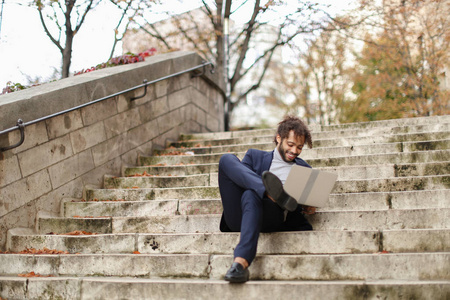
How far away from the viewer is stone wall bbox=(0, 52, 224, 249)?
4.28 m

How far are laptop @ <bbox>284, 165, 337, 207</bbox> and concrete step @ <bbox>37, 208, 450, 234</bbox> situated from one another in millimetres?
555

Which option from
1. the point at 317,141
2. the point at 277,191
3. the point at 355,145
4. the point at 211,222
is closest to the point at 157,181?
the point at 211,222

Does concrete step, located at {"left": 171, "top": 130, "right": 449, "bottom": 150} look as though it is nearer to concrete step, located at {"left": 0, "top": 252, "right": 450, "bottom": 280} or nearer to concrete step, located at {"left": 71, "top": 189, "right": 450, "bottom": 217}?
concrete step, located at {"left": 71, "top": 189, "right": 450, "bottom": 217}

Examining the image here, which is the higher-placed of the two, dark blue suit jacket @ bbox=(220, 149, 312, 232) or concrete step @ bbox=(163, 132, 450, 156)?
concrete step @ bbox=(163, 132, 450, 156)

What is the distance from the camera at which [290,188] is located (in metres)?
3.28

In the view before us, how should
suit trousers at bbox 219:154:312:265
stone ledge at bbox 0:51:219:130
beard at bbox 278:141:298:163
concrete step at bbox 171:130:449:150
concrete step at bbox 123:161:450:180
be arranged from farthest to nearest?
concrete step at bbox 171:130:449:150 → concrete step at bbox 123:161:450:180 → stone ledge at bbox 0:51:219:130 → beard at bbox 278:141:298:163 → suit trousers at bbox 219:154:312:265

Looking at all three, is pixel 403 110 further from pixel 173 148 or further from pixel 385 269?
pixel 385 269

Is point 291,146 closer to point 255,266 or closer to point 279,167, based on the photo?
point 279,167

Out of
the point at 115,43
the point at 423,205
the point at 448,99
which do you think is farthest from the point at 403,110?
the point at 423,205

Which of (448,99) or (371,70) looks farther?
(371,70)

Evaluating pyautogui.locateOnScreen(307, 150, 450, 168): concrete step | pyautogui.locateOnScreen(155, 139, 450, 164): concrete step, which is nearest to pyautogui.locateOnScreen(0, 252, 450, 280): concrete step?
pyautogui.locateOnScreen(307, 150, 450, 168): concrete step

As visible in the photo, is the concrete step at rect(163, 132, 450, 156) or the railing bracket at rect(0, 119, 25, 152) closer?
the railing bracket at rect(0, 119, 25, 152)

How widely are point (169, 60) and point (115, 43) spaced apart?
3.88 meters

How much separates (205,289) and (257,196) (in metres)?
0.76
